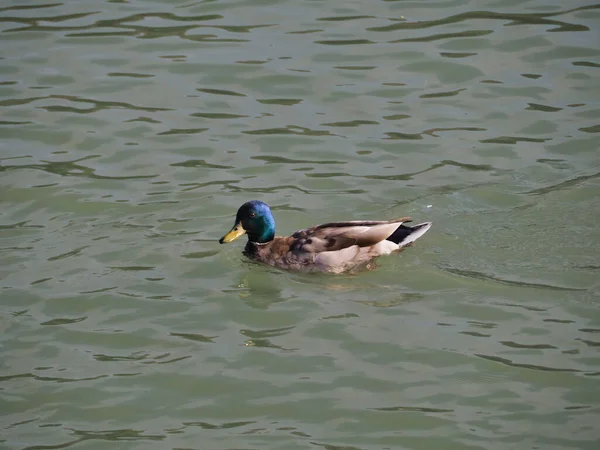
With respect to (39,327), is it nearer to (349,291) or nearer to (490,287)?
(349,291)

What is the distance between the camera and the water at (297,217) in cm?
786

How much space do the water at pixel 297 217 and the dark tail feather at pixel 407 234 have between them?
180mm

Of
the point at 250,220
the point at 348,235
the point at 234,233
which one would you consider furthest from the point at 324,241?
the point at 234,233

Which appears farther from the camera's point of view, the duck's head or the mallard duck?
the duck's head

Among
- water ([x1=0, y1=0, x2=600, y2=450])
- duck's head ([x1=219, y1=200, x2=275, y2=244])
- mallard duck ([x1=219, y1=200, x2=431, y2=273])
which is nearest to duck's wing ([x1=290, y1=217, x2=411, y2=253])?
mallard duck ([x1=219, y1=200, x2=431, y2=273])

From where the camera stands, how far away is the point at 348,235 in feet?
33.9

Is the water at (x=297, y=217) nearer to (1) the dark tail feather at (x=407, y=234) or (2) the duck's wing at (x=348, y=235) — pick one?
(1) the dark tail feather at (x=407, y=234)

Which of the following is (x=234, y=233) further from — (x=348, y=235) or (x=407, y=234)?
(x=407, y=234)

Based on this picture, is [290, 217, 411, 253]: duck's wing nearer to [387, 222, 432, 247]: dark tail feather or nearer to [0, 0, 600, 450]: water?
[387, 222, 432, 247]: dark tail feather

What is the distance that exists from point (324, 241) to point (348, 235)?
0.77 ft

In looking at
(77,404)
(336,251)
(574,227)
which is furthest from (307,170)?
(77,404)

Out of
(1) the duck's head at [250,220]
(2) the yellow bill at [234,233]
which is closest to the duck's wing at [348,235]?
(1) the duck's head at [250,220]

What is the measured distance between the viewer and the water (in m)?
7.86

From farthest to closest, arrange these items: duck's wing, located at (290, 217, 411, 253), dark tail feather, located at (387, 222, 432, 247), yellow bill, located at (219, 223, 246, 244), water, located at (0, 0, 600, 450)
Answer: yellow bill, located at (219, 223, 246, 244) → dark tail feather, located at (387, 222, 432, 247) → duck's wing, located at (290, 217, 411, 253) → water, located at (0, 0, 600, 450)
